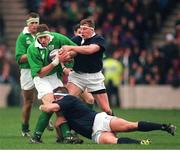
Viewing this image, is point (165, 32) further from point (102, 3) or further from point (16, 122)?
point (16, 122)

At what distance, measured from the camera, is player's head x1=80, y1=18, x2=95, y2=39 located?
59.0 ft

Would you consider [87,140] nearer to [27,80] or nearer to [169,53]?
[27,80]

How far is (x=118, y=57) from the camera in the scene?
3067 cm

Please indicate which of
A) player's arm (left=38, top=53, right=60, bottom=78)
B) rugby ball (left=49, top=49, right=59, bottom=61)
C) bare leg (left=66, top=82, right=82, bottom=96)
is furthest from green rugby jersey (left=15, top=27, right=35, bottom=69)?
player's arm (left=38, top=53, right=60, bottom=78)

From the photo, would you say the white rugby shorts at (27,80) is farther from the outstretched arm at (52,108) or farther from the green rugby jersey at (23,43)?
the outstretched arm at (52,108)

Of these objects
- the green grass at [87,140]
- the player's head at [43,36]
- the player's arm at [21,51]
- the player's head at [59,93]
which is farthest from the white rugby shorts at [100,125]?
the player's arm at [21,51]

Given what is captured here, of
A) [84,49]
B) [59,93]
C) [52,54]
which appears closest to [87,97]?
[84,49]

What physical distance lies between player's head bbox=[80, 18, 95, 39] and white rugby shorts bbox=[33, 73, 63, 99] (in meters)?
0.95

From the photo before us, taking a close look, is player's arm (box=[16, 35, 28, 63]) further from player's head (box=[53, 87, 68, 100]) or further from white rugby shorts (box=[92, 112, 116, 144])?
white rugby shorts (box=[92, 112, 116, 144])

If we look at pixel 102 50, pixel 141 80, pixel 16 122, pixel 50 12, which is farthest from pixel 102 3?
pixel 102 50

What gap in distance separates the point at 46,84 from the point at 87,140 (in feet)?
4.25

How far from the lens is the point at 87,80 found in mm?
18547

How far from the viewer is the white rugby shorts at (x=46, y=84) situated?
687 inches

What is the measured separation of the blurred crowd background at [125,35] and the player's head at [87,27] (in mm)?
10824
